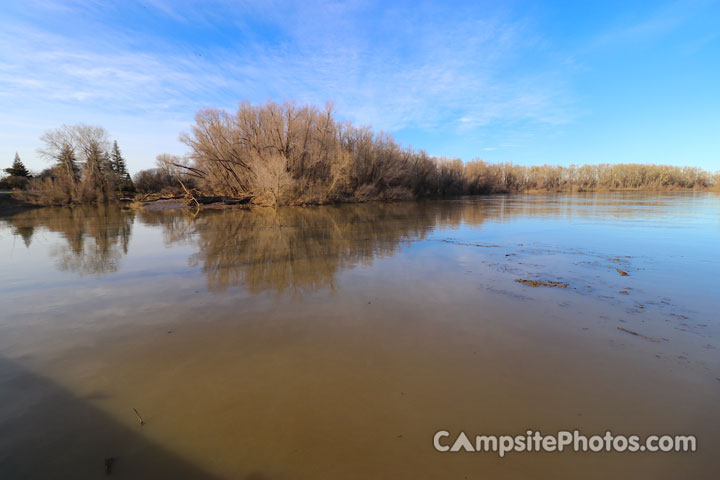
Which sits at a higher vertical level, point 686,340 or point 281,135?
point 281,135

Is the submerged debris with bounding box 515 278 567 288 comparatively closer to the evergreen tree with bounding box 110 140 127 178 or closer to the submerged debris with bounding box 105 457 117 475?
the submerged debris with bounding box 105 457 117 475

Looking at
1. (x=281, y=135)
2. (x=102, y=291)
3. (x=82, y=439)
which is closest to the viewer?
(x=82, y=439)

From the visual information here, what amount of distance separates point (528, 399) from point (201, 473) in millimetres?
2595

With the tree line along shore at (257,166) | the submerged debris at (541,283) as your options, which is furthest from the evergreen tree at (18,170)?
the submerged debris at (541,283)

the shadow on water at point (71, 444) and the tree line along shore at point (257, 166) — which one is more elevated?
the tree line along shore at point (257, 166)

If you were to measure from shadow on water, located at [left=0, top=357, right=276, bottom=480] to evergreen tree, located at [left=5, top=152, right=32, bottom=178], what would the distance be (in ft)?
197

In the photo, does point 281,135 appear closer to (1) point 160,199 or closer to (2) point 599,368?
(1) point 160,199

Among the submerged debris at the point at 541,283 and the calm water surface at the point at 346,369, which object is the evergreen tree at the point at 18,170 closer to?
the calm water surface at the point at 346,369

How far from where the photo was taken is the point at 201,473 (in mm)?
1991

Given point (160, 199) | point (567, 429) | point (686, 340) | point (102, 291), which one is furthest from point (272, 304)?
point (160, 199)

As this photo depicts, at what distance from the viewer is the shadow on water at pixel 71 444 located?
6.51 feet

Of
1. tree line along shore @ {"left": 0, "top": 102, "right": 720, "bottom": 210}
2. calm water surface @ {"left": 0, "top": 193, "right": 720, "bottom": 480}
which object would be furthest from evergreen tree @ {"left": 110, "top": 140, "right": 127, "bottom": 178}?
calm water surface @ {"left": 0, "top": 193, "right": 720, "bottom": 480}

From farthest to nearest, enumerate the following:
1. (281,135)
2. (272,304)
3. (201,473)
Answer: (281,135) < (272,304) < (201,473)

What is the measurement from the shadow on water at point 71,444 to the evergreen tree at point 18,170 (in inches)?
2368
